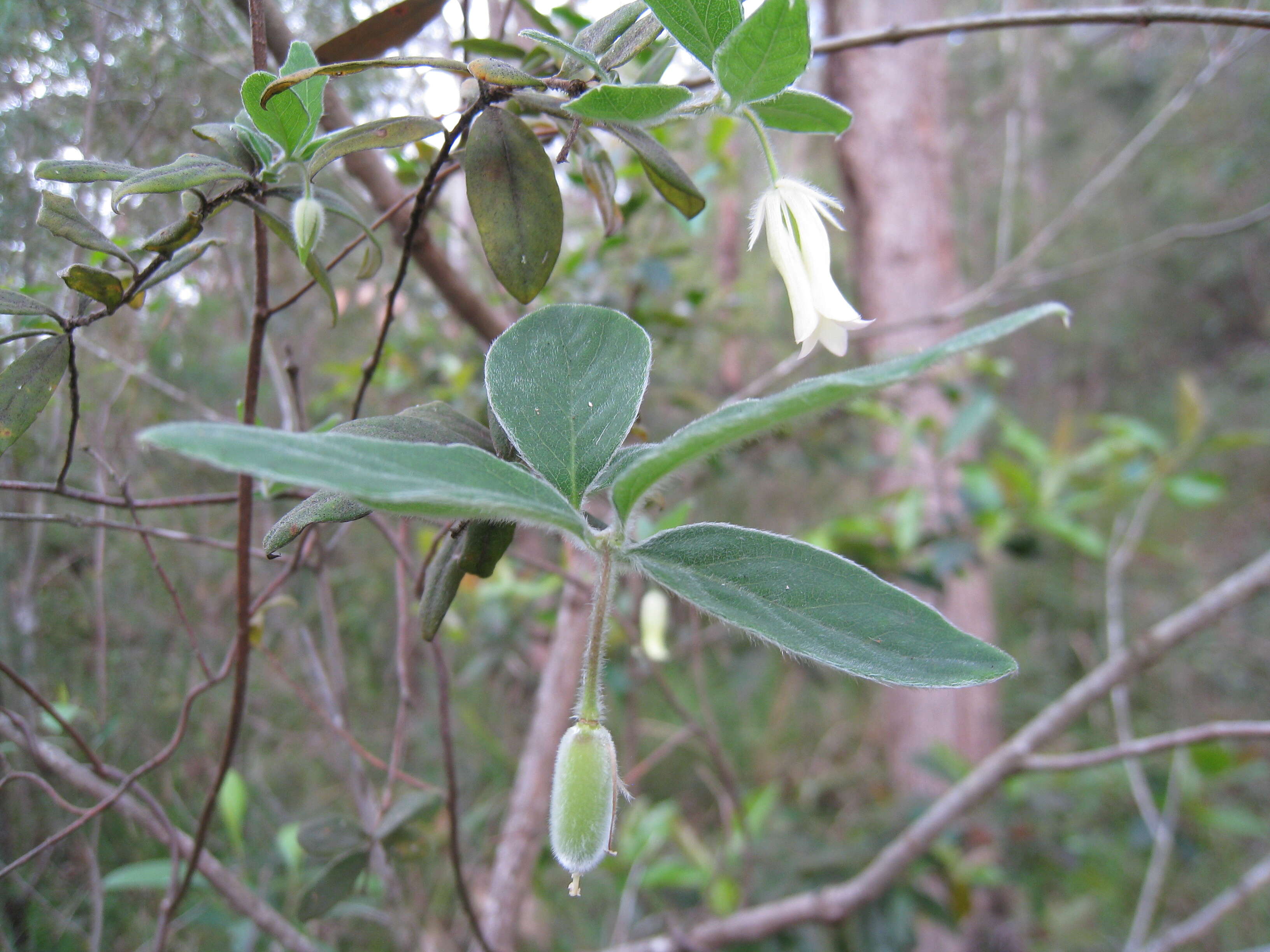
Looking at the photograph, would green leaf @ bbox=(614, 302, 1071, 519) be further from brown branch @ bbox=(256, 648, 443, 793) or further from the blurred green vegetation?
brown branch @ bbox=(256, 648, 443, 793)

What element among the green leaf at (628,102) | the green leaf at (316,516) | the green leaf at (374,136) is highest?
the green leaf at (374,136)

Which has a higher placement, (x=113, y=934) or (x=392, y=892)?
(x=392, y=892)

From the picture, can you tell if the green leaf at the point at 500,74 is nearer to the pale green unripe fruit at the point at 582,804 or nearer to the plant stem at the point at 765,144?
the plant stem at the point at 765,144

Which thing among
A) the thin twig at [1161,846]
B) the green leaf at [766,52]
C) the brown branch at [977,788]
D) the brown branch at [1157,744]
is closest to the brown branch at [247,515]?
the green leaf at [766,52]

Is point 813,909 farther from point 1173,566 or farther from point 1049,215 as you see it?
point 1049,215

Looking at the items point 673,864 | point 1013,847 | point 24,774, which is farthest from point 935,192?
point 24,774

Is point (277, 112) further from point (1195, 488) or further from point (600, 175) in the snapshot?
point (1195, 488)
